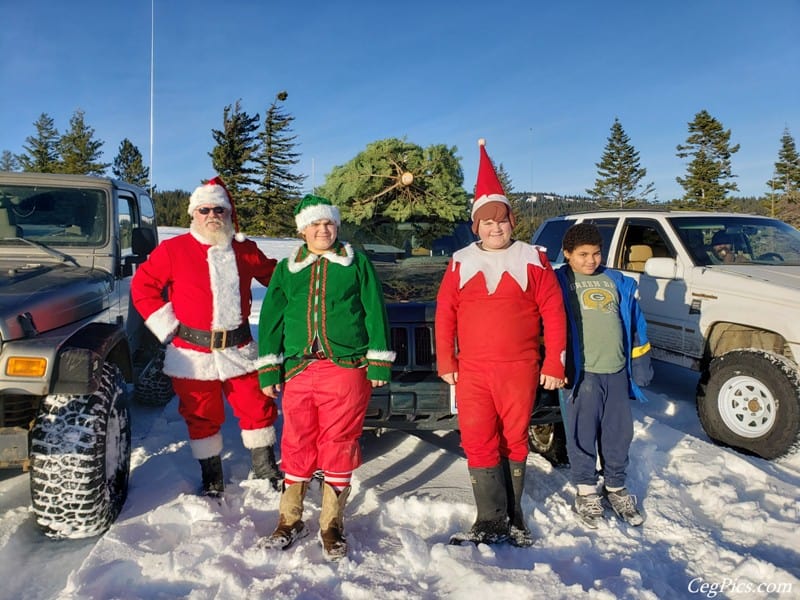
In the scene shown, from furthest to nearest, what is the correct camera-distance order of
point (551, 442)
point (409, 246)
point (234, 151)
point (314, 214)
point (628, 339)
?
1. point (234, 151)
2. point (409, 246)
3. point (551, 442)
4. point (628, 339)
5. point (314, 214)

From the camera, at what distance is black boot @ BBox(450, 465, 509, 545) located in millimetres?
2770

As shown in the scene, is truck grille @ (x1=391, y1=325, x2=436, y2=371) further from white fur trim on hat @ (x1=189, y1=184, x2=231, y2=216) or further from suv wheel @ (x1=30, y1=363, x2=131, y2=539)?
suv wheel @ (x1=30, y1=363, x2=131, y2=539)

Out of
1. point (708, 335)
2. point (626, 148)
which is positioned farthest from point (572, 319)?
point (626, 148)

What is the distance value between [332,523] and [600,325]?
1.84 m

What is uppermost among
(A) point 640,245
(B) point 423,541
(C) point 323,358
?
(A) point 640,245

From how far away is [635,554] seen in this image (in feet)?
8.82

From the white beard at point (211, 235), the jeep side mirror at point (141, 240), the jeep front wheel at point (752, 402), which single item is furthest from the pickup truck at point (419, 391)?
the jeep side mirror at point (141, 240)

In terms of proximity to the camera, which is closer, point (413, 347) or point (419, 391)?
point (419, 391)

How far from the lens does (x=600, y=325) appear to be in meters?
3.11

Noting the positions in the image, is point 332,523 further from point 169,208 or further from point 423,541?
point 169,208

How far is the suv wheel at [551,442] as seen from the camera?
3785mm

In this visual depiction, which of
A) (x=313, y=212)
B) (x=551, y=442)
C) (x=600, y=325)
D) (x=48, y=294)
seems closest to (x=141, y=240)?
(x=48, y=294)

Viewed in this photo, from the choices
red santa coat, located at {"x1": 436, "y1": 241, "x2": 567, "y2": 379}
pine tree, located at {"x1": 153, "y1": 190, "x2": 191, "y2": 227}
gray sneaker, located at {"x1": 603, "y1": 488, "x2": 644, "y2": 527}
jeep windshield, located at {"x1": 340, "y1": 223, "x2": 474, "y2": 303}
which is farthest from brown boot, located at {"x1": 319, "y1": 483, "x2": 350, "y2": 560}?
pine tree, located at {"x1": 153, "y1": 190, "x2": 191, "y2": 227}

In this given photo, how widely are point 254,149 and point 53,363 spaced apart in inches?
1605
